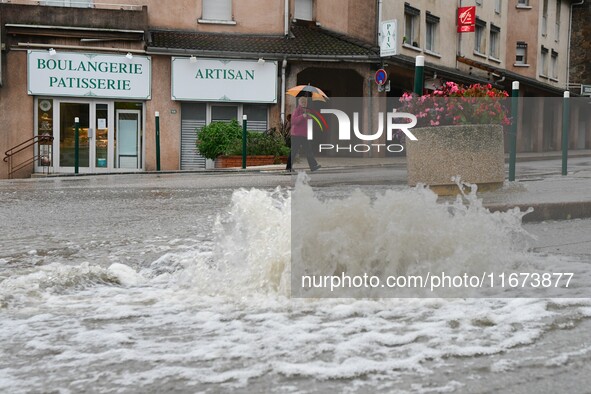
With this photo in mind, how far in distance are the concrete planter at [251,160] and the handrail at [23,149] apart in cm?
558

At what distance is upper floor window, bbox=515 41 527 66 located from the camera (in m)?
40.2

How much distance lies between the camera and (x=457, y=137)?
8508 mm

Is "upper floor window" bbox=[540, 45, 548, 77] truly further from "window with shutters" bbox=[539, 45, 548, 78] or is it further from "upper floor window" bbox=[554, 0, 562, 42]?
"upper floor window" bbox=[554, 0, 562, 42]

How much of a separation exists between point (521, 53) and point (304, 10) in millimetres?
16535

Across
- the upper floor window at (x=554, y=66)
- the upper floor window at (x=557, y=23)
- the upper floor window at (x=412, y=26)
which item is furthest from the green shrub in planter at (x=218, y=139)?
the upper floor window at (x=557, y=23)

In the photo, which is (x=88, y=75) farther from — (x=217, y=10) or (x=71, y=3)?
(x=217, y=10)

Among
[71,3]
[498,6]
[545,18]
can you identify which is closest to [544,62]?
[545,18]

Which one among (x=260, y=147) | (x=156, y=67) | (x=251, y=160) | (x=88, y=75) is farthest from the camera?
(x=156, y=67)

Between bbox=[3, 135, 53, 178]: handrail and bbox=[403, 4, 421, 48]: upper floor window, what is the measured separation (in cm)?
1361

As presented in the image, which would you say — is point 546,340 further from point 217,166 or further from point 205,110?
point 205,110

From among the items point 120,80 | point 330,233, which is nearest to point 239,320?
point 330,233

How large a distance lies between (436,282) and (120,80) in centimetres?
2225

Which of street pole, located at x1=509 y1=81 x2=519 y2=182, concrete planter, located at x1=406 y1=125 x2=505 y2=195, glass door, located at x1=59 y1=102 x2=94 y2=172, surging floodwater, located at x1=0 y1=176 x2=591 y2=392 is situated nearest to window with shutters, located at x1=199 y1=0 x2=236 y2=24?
glass door, located at x1=59 y1=102 x2=94 y2=172

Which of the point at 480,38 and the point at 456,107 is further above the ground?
the point at 480,38
